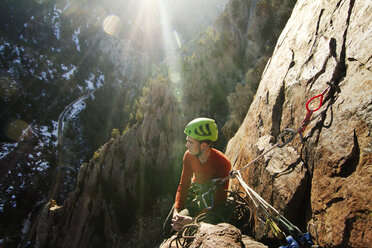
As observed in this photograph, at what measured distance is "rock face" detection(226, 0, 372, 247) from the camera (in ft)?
6.66

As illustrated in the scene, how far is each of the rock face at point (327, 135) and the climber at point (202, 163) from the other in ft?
2.33

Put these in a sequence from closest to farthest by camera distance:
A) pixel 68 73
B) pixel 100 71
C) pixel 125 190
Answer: pixel 125 190 < pixel 68 73 < pixel 100 71

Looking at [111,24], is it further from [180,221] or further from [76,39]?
[180,221]

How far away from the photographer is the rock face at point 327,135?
2.03 meters

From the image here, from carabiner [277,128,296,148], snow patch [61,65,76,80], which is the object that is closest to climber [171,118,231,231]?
carabiner [277,128,296,148]

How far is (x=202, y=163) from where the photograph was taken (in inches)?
174

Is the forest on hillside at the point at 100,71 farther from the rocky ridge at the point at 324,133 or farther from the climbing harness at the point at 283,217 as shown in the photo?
the climbing harness at the point at 283,217

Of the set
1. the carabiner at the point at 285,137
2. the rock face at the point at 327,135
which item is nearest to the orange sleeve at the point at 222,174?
the rock face at the point at 327,135

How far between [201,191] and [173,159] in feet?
65.3

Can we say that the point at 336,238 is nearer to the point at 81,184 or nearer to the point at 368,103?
the point at 368,103

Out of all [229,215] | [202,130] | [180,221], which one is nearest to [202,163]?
[202,130]

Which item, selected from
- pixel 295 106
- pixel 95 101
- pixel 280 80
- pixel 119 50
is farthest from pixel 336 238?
pixel 119 50

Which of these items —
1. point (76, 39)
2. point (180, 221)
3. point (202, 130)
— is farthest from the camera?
point (76, 39)

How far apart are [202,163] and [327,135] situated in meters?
2.59
